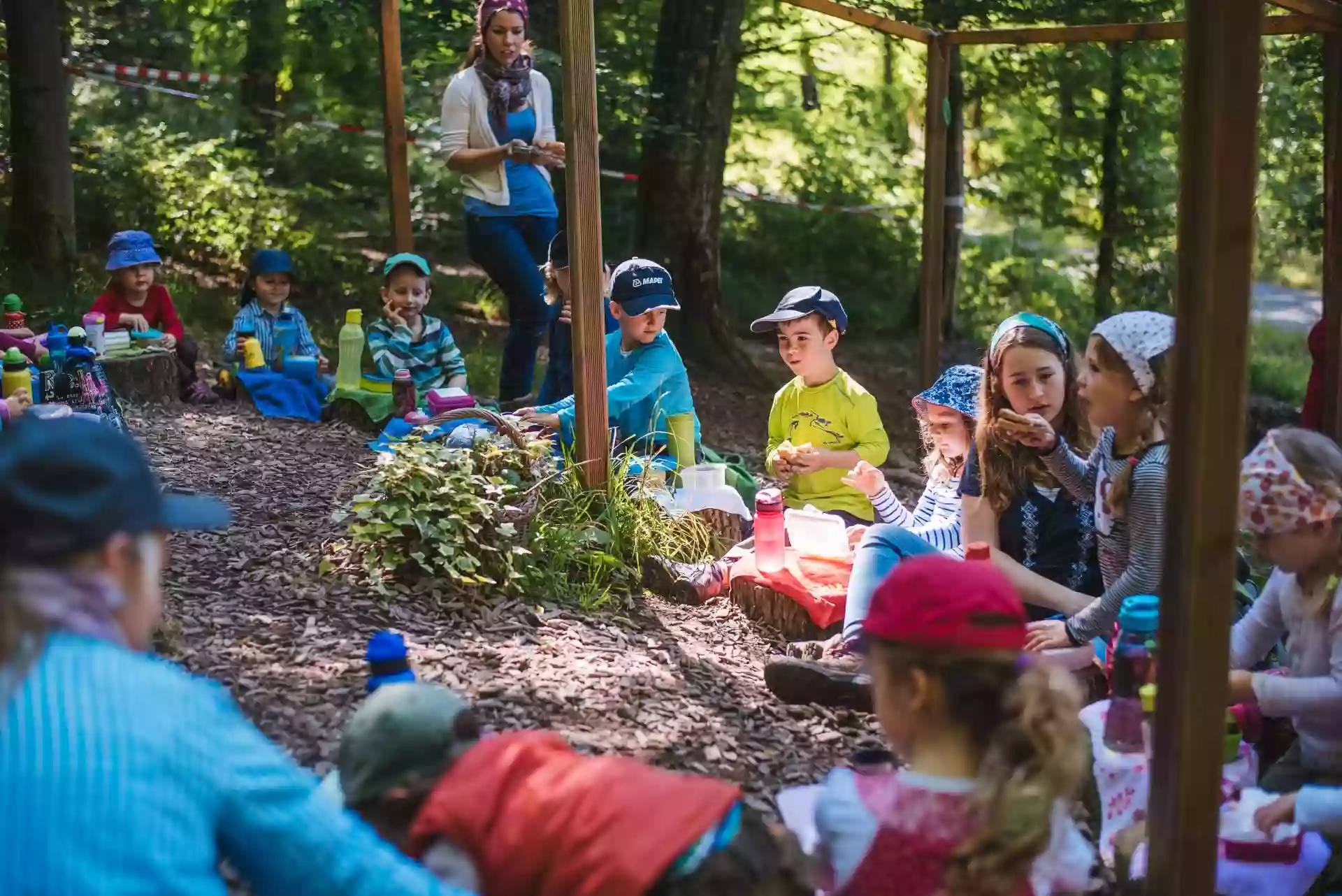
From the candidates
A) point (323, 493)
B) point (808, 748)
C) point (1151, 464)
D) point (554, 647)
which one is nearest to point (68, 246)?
point (323, 493)

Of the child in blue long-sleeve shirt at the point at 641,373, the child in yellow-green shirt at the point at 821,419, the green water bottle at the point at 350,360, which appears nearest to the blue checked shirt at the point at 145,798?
the child in yellow-green shirt at the point at 821,419

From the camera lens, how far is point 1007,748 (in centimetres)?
231

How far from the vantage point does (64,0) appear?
11219 mm

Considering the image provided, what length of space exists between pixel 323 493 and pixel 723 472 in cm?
162

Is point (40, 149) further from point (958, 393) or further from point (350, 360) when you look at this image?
point (958, 393)

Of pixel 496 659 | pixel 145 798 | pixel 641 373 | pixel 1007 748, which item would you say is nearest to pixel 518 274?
pixel 641 373

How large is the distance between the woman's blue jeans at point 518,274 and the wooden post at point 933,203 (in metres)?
1.99

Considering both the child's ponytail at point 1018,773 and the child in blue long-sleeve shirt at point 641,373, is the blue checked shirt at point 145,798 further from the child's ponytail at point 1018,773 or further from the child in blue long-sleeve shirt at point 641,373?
the child in blue long-sleeve shirt at point 641,373

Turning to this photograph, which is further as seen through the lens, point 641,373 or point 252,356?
point 252,356

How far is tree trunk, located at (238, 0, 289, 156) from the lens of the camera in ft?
36.2

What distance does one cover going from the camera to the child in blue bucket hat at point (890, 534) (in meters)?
4.24

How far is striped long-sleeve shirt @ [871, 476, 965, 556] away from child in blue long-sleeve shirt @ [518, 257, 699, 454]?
1065 mm

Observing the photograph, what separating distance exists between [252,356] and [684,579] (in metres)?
3.16

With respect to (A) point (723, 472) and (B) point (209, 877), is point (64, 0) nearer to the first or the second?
(A) point (723, 472)
